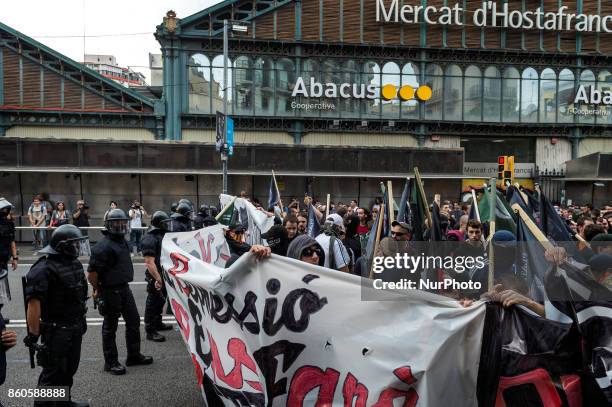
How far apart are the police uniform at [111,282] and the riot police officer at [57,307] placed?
1.11 m

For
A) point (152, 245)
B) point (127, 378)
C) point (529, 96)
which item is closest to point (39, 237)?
point (152, 245)

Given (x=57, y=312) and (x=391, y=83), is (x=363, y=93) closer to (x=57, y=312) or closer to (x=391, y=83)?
(x=391, y=83)

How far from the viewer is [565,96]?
93.1 ft

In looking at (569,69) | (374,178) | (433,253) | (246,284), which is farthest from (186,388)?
(569,69)

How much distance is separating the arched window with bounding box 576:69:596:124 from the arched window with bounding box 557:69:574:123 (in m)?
0.61

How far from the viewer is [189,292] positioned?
451cm

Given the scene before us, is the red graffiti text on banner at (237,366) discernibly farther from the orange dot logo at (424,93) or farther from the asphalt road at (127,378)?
the orange dot logo at (424,93)

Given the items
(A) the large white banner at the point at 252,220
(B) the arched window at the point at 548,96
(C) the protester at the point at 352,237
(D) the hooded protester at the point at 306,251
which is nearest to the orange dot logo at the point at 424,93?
(B) the arched window at the point at 548,96

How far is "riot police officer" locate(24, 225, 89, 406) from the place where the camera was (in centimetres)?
448

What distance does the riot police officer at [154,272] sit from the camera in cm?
704

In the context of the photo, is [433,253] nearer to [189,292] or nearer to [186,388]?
[189,292]

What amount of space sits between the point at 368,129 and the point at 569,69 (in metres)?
12.0

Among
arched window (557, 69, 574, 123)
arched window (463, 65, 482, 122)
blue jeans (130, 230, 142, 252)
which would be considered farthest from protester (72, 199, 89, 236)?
arched window (557, 69, 574, 123)

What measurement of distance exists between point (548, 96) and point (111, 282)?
2820 cm
